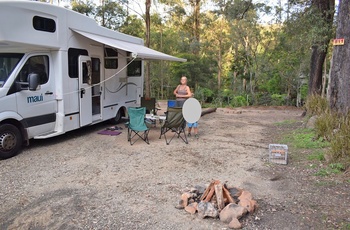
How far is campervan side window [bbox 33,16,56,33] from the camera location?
527cm

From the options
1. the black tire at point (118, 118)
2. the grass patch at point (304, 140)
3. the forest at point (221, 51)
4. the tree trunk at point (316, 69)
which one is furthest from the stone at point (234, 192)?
the forest at point (221, 51)

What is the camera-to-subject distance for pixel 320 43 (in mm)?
8320

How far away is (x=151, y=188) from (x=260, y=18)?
45.6 feet

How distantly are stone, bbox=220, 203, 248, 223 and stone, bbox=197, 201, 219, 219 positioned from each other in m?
0.08

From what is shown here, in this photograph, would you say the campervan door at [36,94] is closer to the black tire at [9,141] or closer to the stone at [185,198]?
the black tire at [9,141]

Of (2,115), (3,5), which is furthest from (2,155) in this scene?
(3,5)

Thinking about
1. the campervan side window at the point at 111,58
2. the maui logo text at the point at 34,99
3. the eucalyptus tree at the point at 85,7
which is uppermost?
the eucalyptus tree at the point at 85,7

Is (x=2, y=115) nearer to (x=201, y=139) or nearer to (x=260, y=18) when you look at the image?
(x=201, y=139)

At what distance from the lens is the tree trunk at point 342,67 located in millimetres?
5949

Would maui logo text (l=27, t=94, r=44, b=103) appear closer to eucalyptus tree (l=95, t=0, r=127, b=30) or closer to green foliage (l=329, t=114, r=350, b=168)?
green foliage (l=329, t=114, r=350, b=168)

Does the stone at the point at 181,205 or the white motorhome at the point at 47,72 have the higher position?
the white motorhome at the point at 47,72

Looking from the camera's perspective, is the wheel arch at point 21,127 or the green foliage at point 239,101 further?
the green foliage at point 239,101

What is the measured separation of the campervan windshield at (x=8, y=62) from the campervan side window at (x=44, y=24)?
0.64m

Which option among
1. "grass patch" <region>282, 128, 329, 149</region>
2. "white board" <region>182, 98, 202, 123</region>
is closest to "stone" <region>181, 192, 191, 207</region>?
"white board" <region>182, 98, 202, 123</region>
